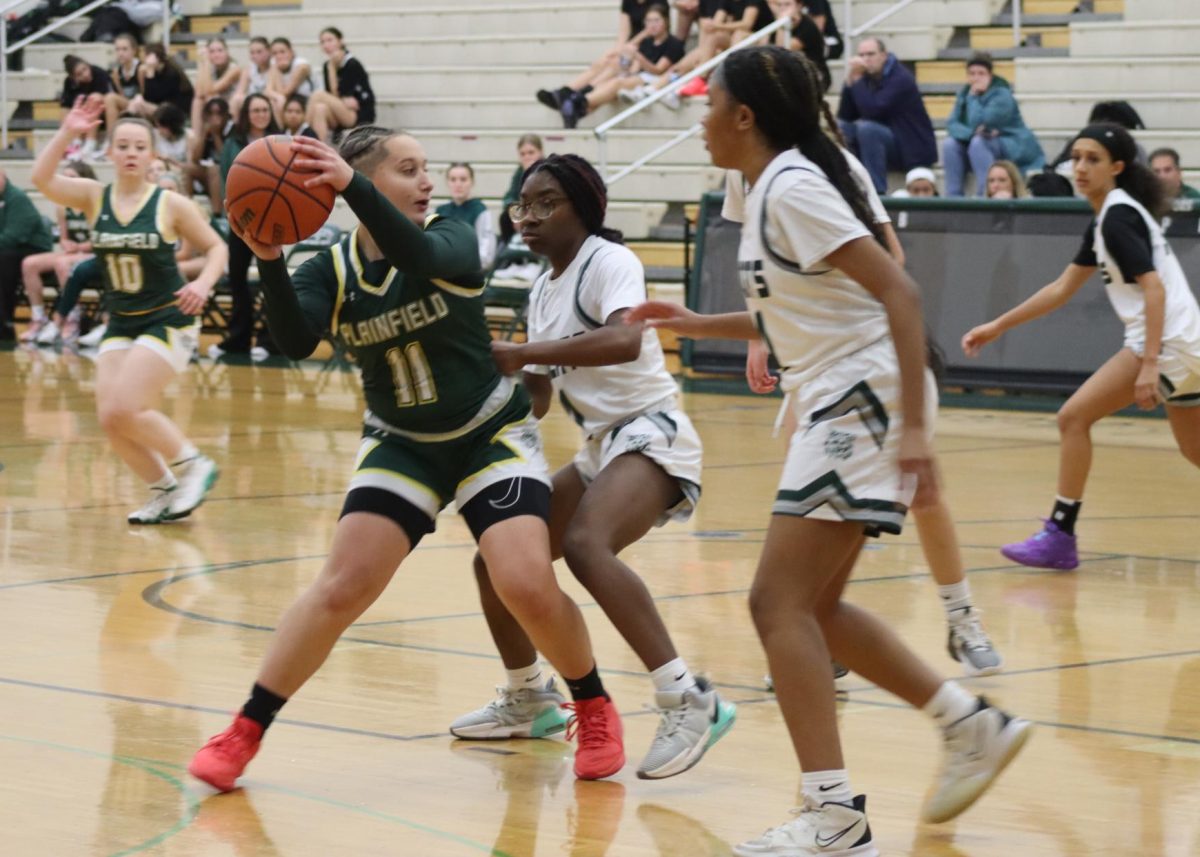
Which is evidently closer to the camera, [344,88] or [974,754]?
[974,754]

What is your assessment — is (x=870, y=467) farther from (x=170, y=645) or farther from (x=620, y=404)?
(x=170, y=645)

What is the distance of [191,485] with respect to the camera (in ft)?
29.7

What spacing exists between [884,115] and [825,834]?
12.5 metres

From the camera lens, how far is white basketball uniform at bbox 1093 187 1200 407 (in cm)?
774

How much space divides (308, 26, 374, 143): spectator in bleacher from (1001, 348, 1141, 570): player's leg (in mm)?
11796

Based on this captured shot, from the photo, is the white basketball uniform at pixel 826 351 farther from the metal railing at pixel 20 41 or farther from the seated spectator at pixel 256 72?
the metal railing at pixel 20 41

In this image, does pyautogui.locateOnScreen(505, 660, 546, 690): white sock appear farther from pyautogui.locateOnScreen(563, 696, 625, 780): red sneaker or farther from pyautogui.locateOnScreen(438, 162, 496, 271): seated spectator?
pyautogui.locateOnScreen(438, 162, 496, 271): seated spectator

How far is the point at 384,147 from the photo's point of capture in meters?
4.91

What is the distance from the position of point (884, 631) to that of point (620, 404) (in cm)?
113

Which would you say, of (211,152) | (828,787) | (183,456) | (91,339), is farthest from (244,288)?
(828,787)

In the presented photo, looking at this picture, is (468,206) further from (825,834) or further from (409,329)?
(825,834)

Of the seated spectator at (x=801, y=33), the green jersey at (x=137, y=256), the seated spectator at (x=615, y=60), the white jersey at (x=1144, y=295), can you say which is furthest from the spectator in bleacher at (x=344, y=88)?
the white jersey at (x=1144, y=295)

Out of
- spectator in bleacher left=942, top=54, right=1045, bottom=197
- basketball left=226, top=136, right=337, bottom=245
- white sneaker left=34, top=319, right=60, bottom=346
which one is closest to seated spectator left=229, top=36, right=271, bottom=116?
white sneaker left=34, top=319, right=60, bottom=346

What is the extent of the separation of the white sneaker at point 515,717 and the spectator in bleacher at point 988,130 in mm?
10847
